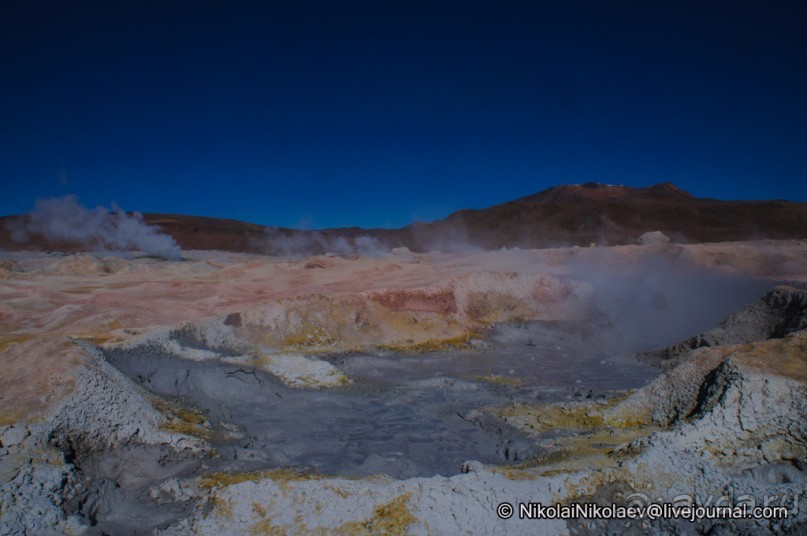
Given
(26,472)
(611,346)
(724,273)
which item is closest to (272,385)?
(26,472)

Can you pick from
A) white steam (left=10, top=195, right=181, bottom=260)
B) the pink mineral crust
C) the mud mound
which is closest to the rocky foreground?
the mud mound

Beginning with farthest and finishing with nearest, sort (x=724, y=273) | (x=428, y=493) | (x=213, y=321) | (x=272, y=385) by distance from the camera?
(x=724, y=273) → (x=213, y=321) → (x=272, y=385) → (x=428, y=493)

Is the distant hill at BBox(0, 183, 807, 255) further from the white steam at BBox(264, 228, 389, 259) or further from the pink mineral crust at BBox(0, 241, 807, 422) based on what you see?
the pink mineral crust at BBox(0, 241, 807, 422)

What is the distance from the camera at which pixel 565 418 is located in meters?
5.31

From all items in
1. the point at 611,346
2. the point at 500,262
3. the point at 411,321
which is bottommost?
the point at 611,346

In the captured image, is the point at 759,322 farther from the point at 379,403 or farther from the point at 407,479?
the point at 407,479

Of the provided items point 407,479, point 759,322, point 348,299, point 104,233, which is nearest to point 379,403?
point 407,479

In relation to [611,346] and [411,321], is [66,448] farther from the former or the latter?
[611,346]

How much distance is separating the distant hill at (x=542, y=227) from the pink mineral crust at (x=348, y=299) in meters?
20.4

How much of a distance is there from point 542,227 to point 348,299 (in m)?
29.9

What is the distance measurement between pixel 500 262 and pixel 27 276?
42.4 feet

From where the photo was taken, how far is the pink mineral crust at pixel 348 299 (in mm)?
9297

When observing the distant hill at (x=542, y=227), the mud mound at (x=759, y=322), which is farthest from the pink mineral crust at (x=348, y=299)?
the distant hill at (x=542, y=227)

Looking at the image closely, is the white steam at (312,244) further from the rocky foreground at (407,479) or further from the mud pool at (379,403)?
the rocky foreground at (407,479)
